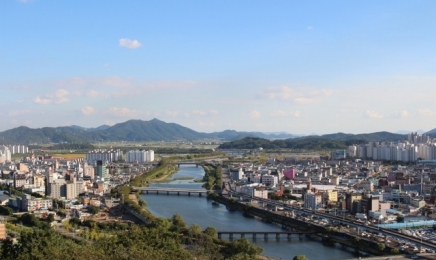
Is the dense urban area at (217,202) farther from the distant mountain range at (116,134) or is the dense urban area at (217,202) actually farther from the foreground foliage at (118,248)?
the distant mountain range at (116,134)

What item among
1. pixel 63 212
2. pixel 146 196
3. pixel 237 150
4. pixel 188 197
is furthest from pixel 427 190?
pixel 237 150

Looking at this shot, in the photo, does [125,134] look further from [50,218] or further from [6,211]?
[50,218]

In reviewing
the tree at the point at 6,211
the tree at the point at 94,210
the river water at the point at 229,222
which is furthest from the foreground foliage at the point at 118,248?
the tree at the point at 6,211

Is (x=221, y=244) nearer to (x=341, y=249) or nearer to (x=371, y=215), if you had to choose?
(x=341, y=249)

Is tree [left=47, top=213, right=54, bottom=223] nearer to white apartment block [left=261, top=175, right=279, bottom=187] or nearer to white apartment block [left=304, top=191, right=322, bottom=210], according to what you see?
white apartment block [left=304, top=191, right=322, bottom=210]

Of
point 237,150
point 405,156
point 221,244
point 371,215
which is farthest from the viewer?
point 237,150

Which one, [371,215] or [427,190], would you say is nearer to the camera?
[371,215]

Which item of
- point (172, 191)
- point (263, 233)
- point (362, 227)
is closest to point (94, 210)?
point (263, 233)

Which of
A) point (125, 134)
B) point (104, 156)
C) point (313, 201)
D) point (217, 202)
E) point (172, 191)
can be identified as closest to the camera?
point (313, 201)
